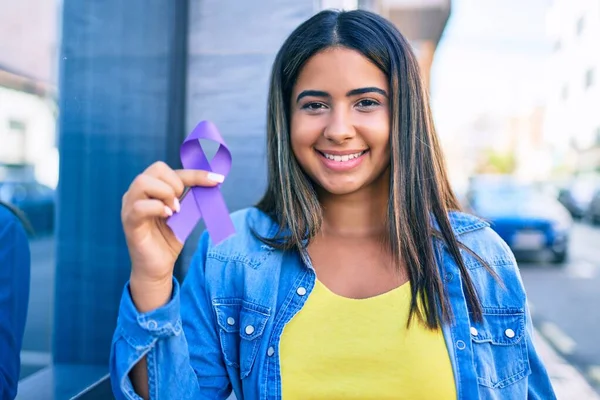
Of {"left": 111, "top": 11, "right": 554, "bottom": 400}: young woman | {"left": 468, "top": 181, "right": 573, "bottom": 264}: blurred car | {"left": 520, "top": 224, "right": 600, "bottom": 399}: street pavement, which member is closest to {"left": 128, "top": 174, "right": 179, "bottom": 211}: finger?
{"left": 111, "top": 11, "right": 554, "bottom": 400}: young woman

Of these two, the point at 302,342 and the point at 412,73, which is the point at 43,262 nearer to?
the point at 302,342

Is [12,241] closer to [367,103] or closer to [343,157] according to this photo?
[343,157]

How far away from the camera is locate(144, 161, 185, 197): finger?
1.15 meters

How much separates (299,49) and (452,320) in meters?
0.90

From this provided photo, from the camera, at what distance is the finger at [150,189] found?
113 centimetres

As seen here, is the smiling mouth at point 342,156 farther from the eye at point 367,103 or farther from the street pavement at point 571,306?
the street pavement at point 571,306

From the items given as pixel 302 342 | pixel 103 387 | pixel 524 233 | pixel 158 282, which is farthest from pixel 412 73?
pixel 524 233

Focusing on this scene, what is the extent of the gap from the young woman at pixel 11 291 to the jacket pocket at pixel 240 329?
2.00 ft

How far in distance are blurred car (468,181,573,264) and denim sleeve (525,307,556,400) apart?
26.1ft

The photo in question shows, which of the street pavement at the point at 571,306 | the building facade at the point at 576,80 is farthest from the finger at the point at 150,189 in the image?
the building facade at the point at 576,80

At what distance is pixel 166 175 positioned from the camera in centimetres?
115

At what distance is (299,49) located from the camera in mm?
1722

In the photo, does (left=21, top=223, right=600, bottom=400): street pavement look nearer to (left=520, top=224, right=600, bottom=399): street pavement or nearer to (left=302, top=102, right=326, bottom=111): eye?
(left=520, top=224, right=600, bottom=399): street pavement

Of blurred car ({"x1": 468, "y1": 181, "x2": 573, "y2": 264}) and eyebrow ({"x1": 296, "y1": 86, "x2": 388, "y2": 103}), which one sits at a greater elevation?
eyebrow ({"x1": 296, "y1": 86, "x2": 388, "y2": 103})
